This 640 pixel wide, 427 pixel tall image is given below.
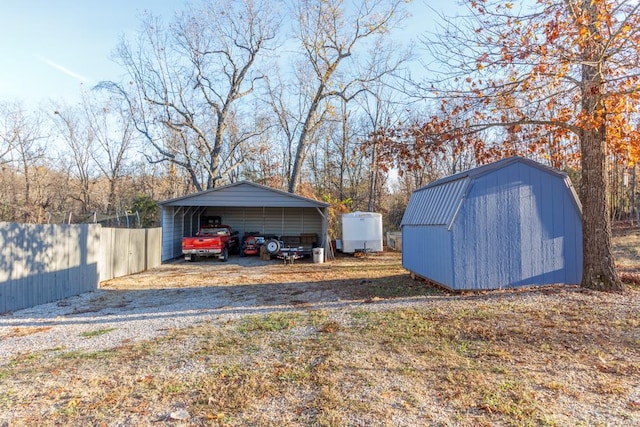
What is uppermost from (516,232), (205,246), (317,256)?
(516,232)

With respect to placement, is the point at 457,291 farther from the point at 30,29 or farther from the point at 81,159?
the point at 81,159

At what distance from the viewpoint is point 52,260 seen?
812 cm

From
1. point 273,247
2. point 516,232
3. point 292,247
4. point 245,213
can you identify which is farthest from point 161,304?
point 245,213

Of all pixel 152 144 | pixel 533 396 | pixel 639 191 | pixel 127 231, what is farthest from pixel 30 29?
pixel 639 191

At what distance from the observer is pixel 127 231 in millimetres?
12289

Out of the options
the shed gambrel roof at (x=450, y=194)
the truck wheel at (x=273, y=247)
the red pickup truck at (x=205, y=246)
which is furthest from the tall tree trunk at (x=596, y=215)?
the red pickup truck at (x=205, y=246)

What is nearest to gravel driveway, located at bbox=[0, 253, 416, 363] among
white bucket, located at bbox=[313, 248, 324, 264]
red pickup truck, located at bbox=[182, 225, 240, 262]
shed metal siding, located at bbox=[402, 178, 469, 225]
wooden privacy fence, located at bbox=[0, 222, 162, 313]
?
wooden privacy fence, located at bbox=[0, 222, 162, 313]

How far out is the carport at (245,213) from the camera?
1661cm

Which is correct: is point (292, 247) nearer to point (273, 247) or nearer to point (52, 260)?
point (273, 247)

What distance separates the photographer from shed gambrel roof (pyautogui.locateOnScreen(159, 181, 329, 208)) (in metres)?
16.6

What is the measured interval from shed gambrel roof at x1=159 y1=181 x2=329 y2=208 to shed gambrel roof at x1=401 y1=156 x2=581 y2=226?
734 centimetres

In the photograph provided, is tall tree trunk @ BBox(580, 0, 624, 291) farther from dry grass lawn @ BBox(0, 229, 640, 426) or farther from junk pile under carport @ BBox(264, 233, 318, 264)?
junk pile under carport @ BBox(264, 233, 318, 264)

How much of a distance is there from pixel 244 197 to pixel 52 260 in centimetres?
900

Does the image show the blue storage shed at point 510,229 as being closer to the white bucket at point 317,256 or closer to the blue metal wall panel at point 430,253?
the blue metal wall panel at point 430,253
